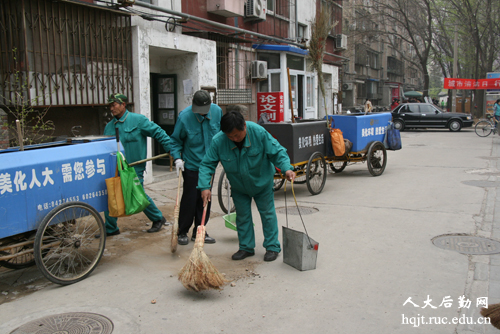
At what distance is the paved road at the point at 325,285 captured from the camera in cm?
355

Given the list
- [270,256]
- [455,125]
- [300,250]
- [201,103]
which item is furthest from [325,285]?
[455,125]

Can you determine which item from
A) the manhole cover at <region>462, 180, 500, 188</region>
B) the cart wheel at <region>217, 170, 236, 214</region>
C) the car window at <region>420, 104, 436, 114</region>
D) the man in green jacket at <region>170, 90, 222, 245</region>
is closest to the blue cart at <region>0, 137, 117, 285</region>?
the man in green jacket at <region>170, 90, 222, 245</region>

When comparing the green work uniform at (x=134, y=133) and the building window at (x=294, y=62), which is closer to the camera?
the green work uniform at (x=134, y=133)

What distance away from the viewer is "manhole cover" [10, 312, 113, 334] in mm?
3430

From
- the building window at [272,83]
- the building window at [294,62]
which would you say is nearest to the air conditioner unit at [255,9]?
the building window at [272,83]

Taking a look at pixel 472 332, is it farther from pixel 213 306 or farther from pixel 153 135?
pixel 153 135

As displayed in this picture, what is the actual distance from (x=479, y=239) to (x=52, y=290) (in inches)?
191

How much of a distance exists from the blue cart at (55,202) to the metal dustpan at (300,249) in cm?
191

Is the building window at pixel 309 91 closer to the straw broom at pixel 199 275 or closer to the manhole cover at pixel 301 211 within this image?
the manhole cover at pixel 301 211

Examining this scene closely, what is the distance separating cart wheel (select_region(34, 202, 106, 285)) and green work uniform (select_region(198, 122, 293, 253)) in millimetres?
1180

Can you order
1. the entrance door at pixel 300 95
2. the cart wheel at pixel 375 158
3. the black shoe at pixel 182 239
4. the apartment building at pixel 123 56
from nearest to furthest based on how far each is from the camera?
1. the black shoe at pixel 182 239
2. the apartment building at pixel 123 56
3. the cart wheel at pixel 375 158
4. the entrance door at pixel 300 95

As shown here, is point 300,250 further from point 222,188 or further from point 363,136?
point 363,136

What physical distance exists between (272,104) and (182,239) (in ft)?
33.5

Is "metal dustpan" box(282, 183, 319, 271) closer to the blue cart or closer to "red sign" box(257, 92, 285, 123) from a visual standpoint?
the blue cart
